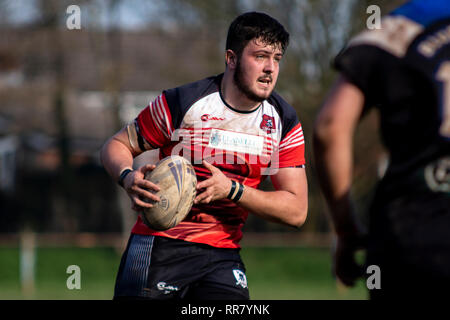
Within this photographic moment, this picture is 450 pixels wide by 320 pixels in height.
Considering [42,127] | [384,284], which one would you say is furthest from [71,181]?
[384,284]

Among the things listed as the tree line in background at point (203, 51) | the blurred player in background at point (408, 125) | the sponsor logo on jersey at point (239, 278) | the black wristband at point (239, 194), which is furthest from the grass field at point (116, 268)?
the blurred player in background at point (408, 125)

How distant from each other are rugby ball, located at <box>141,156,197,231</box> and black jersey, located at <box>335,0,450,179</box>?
1.97m

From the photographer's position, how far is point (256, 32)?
479 cm

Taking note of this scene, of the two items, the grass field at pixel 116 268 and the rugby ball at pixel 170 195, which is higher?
the rugby ball at pixel 170 195

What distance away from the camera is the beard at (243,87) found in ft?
15.6

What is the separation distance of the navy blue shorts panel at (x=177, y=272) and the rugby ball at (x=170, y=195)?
26cm

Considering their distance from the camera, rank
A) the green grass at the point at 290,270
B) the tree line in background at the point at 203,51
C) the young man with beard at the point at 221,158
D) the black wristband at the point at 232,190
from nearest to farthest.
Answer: the black wristband at the point at 232,190 < the young man with beard at the point at 221,158 < the green grass at the point at 290,270 < the tree line in background at the point at 203,51

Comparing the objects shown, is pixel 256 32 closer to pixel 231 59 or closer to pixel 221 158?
pixel 231 59

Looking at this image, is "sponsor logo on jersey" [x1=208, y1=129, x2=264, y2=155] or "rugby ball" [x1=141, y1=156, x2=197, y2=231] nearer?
"rugby ball" [x1=141, y1=156, x2=197, y2=231]

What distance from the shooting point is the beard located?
4750 millimetres

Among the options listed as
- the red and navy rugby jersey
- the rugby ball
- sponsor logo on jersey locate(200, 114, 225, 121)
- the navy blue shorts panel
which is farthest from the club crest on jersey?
the navy blue shorts panel

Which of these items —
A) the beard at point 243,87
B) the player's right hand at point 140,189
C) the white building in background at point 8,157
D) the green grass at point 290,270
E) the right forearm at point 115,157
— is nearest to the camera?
the player's right hand at point 140,189

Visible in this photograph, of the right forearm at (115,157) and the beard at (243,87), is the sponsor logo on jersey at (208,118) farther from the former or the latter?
the right forearm at (115,157)

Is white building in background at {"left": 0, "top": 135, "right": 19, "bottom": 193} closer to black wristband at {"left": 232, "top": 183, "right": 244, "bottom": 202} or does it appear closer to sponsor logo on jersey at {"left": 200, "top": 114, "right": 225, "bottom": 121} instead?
sponsor logo on jersey at {"left": 200, "top": 114, "right": 225, "bottom": 121}
